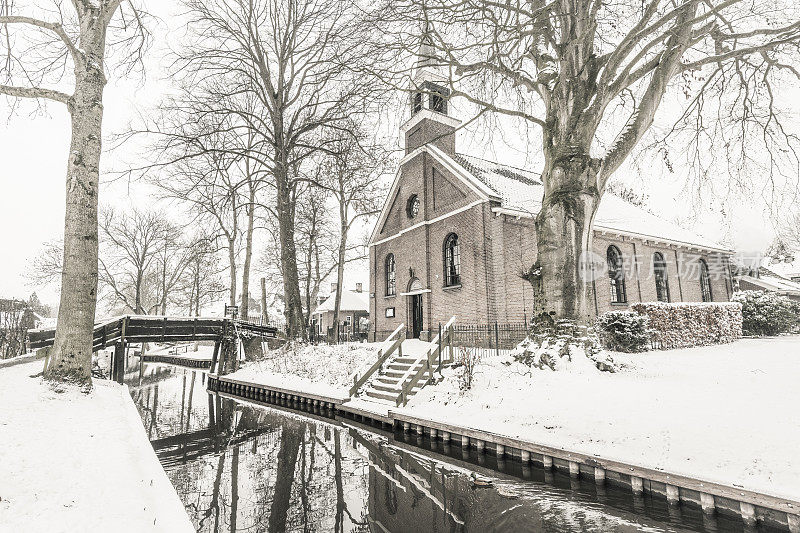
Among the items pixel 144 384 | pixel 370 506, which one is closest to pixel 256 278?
pixel 144 384

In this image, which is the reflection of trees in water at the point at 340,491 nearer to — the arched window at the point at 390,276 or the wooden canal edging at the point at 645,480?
the wooden canal edging at the point at 645,480

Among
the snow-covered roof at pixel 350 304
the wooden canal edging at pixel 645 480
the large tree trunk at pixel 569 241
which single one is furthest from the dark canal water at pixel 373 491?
the snow-covered roof at pixel 350 304

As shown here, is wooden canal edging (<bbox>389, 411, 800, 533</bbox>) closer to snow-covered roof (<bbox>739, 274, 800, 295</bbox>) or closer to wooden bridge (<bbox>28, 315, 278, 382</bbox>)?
wooden bridge (<bbox>28, 315, 278, 382</bbox>)

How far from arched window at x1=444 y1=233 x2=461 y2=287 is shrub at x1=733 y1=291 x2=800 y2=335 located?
1423 centimetres

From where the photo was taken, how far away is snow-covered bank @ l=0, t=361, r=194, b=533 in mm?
2910

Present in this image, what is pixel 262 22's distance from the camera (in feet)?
54.4

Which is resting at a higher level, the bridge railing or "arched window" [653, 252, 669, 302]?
"arched window" [653, 252, 669, 302]

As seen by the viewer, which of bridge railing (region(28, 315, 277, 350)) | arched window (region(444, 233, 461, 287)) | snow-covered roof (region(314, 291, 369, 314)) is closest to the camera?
bridge railing (region(28, 315, 277, 350))

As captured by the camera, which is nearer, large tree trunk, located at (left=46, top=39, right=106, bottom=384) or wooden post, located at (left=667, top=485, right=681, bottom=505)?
wooden post, located at (left=667, top=485, right=681, bottom=505)

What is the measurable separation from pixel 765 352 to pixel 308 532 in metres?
15.2

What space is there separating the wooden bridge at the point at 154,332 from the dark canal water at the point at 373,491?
7.35m

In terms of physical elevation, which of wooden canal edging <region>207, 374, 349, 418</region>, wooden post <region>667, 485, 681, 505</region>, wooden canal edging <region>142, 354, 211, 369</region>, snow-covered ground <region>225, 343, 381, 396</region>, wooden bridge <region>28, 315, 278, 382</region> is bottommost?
wooden canal edging <region>142, 354, 211, 369</region>

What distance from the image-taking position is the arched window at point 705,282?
26.2 metres

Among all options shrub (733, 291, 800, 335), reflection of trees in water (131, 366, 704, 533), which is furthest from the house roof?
reflection of trees in water (131, 366, 704, 533)
